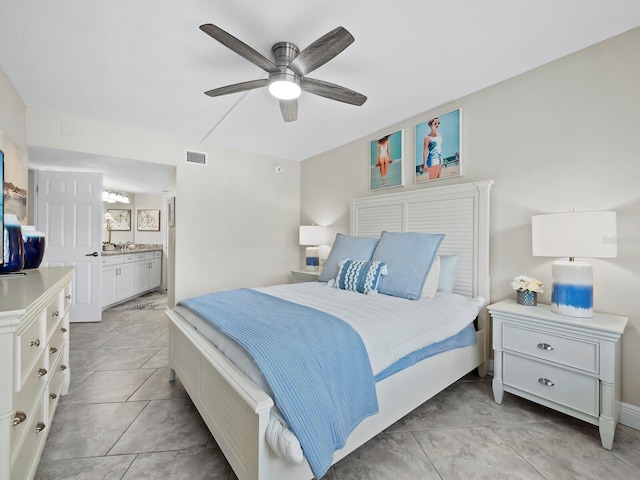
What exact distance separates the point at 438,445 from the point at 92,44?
3392 mm

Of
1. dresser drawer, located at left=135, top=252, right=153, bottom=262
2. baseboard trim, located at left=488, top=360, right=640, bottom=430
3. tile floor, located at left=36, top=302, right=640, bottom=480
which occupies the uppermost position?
dresser drawer, located at left=135, top=252, right=153, bottom=262

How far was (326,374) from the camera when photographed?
125 centimetres

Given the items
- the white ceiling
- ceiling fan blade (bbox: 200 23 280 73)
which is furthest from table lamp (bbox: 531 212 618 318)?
ceiling fan blade (bbox: 200 23 280 73)

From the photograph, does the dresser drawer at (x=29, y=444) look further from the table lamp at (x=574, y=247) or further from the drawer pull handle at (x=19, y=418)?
the table lamp at (x=574, y=247)

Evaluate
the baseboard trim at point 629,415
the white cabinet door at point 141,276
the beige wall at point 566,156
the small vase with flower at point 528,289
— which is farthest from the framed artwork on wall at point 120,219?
the baseboard trim at point 629,415

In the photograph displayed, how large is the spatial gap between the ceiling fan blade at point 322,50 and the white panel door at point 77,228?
3.62 metres

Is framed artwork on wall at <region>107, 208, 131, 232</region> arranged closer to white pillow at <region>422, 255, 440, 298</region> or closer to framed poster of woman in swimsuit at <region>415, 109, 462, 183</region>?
framed poster of woman in swimsuit at <region>415, 109, 462, 183</region>

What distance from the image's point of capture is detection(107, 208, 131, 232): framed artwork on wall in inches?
254

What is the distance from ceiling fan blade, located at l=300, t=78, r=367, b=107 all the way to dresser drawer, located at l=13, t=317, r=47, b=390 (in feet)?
6.58

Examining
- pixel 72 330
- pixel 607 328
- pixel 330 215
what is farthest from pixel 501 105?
pixel 72 330

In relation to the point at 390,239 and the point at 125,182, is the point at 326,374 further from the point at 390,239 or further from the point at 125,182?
the point at 125,182

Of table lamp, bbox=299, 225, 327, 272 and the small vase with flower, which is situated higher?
table lamp, bbox=299, 225, 327, 272

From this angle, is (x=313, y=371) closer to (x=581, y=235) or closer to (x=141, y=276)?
(x=581, y=235)

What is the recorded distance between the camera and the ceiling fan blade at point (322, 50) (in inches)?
61.0
